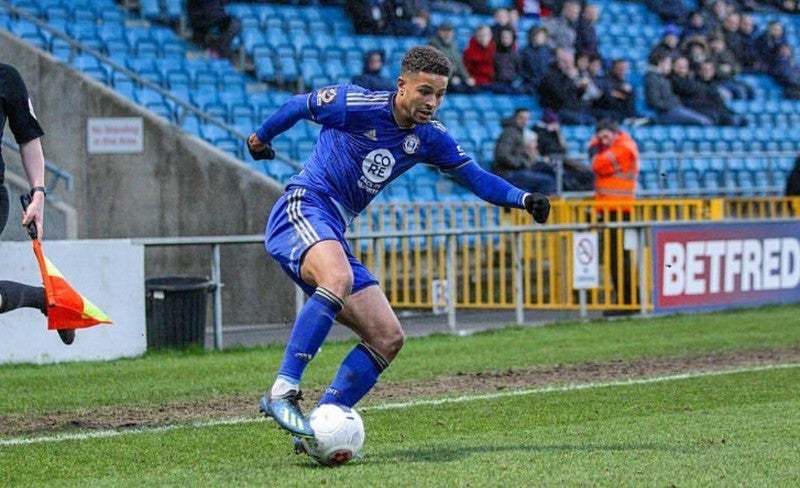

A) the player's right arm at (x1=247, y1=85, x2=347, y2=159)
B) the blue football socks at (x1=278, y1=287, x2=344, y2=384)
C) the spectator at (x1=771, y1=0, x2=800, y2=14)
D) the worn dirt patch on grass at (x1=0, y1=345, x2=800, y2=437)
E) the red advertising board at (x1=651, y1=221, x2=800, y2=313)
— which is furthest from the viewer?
the spectator at (x1=771, y1=0, x2=800, y2=14)

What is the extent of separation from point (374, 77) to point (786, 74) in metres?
11.8

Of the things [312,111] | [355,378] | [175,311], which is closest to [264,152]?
[312,111]

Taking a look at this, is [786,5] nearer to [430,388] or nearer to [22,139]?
[430,388]

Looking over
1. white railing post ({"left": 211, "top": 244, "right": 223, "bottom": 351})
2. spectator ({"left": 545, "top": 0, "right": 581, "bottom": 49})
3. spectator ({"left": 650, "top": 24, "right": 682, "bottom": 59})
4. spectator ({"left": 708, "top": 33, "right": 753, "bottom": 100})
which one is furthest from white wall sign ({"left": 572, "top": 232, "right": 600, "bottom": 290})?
spectator ({"left": 708, "top": 33, "right": 753, "bottom": 100})

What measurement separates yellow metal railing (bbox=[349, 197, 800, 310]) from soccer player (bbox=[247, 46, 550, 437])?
772cm

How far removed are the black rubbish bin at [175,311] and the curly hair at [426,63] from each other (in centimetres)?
663

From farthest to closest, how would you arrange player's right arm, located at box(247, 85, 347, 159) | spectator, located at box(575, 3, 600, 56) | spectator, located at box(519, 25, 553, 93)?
spectator, located at box(575, 3, 600, 56), spectator, located at box(519, 25, 553, 93), player's right arm, located at box(247, 85, 347, 159)

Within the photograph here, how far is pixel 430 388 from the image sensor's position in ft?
35.7

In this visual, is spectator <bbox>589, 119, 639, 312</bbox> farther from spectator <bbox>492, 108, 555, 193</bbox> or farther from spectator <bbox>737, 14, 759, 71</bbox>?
spectator <bbox>737, 14, 759, 71</bbox>

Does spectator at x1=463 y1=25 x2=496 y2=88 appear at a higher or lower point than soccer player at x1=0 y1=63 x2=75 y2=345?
higher

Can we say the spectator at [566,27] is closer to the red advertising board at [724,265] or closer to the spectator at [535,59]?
the spectator at [535,59]

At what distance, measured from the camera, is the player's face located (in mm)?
7379

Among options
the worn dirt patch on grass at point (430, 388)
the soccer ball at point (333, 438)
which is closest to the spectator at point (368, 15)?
the worn dirt patch on grass at point (430, 388)

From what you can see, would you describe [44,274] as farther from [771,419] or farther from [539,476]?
[771,419]
